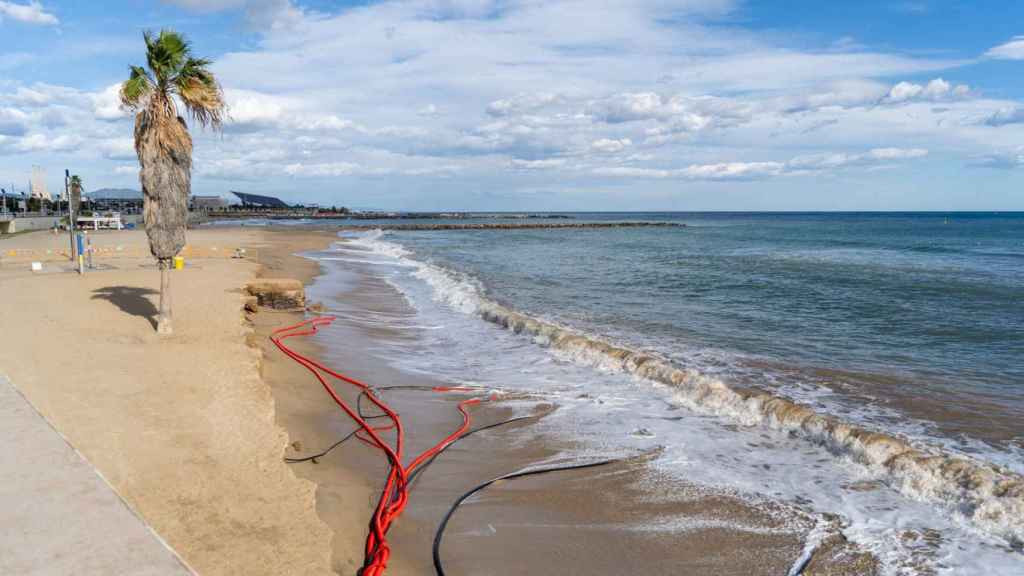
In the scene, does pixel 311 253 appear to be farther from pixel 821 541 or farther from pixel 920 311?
pixel 821 541

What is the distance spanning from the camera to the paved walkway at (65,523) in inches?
136

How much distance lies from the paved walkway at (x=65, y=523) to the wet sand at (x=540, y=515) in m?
1.29

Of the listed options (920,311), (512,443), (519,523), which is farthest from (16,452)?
(920,311)

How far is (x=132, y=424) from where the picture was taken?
6.34m

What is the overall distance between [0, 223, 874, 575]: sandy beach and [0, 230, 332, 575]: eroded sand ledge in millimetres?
19

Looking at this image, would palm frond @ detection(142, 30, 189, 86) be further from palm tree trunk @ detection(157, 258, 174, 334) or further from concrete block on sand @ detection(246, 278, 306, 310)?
concrete block on sand @ detection(246, 278, 306, 310)

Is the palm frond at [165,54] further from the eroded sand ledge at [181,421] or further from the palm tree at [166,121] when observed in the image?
the eroded sand ledge at [181,421]

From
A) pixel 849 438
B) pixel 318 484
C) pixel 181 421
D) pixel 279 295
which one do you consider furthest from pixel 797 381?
pixel 279 295

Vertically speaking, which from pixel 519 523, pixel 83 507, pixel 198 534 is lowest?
pixel 519 523

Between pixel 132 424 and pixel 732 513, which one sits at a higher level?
pixel 132 424

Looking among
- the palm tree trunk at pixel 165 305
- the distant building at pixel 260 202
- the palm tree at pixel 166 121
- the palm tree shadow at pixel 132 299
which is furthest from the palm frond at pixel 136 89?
the distant building at pixel 260 202

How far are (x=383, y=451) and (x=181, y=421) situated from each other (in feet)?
6.78

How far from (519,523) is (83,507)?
3.14 meters

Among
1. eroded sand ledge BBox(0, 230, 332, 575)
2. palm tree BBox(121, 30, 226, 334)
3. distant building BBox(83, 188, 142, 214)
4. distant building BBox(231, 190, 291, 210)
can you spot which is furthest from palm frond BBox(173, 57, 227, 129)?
distant building BBox(231, 190, 291, 210)
